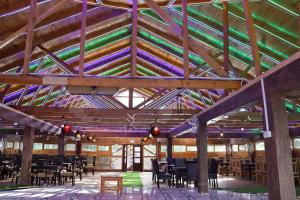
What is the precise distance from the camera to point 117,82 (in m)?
5.97

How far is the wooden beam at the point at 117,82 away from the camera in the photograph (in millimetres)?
5746

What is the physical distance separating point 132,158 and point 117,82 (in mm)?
17141

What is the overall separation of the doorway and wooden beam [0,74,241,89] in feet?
55.6

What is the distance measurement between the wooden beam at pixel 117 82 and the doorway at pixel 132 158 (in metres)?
17.0

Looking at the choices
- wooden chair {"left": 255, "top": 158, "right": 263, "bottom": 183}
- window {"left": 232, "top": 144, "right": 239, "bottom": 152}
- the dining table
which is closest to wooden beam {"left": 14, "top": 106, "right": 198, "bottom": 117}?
wooden chair {"left": 255, "top": 158, "right": 263, "bottom": 183}

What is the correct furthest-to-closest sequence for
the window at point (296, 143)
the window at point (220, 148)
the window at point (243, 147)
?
the window at point (220, 148)
the window at point (243, 147)
the window at point (296, 143)

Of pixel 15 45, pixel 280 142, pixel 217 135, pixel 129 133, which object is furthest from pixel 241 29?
pixel 129 133

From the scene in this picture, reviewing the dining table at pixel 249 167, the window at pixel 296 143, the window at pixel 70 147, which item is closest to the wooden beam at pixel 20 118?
the window at pixel 70 147

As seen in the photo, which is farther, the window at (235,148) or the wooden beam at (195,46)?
the window at (235,148)

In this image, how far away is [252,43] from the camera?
17.0 feet

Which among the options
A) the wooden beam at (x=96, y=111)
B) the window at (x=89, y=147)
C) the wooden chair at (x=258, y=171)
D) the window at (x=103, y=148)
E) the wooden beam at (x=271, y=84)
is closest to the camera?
the wooden beam at (x=271, y=84)

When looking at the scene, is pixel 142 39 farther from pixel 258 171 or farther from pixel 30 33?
pixel 258 171

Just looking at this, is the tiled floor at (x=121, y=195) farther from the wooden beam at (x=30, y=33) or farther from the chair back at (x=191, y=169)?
the wooden beam at (x=30, y=33)

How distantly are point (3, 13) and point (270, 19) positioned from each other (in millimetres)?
5637
